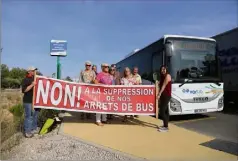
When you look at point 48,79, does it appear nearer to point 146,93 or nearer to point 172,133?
point 146,93

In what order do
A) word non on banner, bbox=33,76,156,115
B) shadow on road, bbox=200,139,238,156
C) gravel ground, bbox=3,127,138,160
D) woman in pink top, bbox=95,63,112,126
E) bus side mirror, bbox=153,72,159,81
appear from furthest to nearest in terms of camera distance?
bus side mirror, bbox=153,72,159,81 < woman in pink top, bbox=95,63,112,126 < word non on banner, bbox=33,76,156,115 < shadow on road, bbox=200,139,238,156 < gravel ground, bbox=3,127,138,160

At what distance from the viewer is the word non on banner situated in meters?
9.83

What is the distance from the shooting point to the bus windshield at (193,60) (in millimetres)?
11641

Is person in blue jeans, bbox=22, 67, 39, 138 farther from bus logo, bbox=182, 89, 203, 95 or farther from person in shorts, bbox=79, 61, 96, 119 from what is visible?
bus logo, bbox=182, 89, 203, 95

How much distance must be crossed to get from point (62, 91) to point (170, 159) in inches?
183

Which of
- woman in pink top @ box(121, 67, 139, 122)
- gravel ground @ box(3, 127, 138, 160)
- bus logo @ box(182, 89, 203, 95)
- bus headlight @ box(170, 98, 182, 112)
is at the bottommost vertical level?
gravel ground @ box(3, 127, 138, 160)

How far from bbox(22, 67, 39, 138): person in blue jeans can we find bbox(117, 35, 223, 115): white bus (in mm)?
4867

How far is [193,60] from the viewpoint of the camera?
1199cm

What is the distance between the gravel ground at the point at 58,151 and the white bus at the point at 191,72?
4989 millimetres

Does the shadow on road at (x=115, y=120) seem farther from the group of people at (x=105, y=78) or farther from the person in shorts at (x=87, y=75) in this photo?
the person in shorts at (x=87, y=75)

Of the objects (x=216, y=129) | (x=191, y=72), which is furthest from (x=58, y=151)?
(x=191, y=72)

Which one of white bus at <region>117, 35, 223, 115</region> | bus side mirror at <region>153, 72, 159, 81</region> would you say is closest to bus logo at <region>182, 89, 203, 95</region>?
white bus at <region>117, 35, 223, 115</region>

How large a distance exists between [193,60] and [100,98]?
4071 mm

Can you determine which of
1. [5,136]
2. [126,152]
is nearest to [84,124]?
[5,136]
